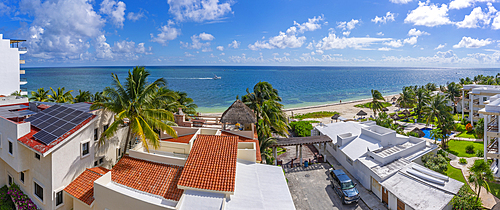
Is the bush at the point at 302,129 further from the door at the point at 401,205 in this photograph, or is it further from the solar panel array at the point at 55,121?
the solar panel array at the point at 55,121

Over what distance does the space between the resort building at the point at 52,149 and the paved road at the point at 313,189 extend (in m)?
14.0

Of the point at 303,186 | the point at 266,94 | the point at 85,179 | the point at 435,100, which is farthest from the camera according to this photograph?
the point at 435,100

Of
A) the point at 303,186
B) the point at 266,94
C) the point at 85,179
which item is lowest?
the point at 303,186

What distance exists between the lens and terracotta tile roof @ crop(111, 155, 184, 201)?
37.0 feet

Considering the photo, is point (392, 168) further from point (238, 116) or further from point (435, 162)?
point (238, 116)

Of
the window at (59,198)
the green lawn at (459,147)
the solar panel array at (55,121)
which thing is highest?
the solar panel array at (55,121)

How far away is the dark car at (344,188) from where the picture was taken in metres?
17.1

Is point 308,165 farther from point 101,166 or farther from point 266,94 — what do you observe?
point 101,166

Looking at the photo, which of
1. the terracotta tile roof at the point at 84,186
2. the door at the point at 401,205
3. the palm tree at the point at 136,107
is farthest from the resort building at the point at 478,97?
the terracotta tile roof at the point at 84,186

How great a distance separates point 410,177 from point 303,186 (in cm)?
777

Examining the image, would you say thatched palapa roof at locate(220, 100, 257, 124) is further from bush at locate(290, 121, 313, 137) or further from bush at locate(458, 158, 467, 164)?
bush at locate(458, 158, 467, 164)

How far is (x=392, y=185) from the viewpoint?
55.1 ft

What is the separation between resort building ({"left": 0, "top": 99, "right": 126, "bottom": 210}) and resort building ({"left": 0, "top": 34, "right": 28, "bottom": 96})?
96.1 ft

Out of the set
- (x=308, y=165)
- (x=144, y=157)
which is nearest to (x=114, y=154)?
(x=144, y=157)
